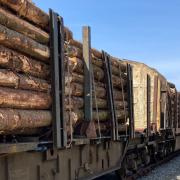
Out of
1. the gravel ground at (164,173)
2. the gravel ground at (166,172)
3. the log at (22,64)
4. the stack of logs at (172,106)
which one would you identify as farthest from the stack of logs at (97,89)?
the stack of logs at (172,106)

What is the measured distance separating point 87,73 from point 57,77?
167 cm

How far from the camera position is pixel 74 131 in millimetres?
7816

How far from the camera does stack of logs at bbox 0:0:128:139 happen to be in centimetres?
558

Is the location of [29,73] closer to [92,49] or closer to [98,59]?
[92,49]

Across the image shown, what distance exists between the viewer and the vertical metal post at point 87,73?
8.15m

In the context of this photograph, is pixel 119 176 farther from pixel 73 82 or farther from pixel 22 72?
pixel 22 72

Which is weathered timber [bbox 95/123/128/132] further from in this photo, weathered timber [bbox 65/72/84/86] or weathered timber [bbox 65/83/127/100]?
weathered timber [bbox 65/72/84/86]

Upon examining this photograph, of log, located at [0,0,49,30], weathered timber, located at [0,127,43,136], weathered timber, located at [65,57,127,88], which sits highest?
log, located at [0,0,49,30]

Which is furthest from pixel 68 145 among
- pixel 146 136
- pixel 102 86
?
pixel 146 136

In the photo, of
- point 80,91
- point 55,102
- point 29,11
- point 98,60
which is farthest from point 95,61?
point 29,11

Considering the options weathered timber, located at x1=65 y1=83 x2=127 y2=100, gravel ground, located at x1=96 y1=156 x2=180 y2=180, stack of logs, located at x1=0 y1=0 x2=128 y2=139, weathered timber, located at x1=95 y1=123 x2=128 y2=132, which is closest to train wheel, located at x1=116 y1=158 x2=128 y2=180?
gravel ground, located at x1=96 y1=156 x2=180 y2=180

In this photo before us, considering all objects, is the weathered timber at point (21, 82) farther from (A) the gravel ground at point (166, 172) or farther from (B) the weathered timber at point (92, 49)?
(A) the gravel ground at point (166, 172)

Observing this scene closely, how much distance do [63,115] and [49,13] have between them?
1.58 meters

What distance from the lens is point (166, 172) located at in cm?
1382
